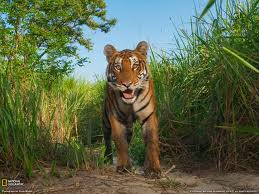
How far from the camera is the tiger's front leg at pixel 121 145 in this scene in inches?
160

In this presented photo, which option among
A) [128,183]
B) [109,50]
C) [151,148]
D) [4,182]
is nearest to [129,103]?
[151,148]

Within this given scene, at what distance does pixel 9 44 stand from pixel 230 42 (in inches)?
427

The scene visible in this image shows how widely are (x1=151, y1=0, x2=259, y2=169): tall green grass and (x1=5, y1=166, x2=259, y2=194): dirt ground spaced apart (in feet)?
1.00

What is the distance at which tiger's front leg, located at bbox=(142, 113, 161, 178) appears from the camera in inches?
155

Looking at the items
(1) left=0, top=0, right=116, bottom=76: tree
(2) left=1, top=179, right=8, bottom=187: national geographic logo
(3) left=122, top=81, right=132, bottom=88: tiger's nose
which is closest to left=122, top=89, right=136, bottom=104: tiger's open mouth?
(3) left=122, top=81, right=132, bottom=88: tiger's nose

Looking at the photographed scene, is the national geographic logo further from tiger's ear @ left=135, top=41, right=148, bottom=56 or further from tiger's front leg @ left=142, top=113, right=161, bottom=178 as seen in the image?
tiger's ear @ left=135, top=41, right=148, bottom=56

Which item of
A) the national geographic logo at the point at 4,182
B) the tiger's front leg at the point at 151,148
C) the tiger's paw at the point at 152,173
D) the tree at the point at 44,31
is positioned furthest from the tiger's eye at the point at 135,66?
the tree at the point at 44,31

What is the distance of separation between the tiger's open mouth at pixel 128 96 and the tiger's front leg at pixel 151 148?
34 cm

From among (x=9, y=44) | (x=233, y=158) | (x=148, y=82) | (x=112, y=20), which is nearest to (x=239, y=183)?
(x=233, y=158)

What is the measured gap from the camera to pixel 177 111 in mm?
5043

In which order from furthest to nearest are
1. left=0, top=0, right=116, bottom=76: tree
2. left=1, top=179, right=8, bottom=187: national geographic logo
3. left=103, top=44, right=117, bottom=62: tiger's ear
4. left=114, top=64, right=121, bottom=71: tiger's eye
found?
left=0, top=0, right=116, bottom=76: tree
left=103, top=44, right=117, bottom=62: tiger's ear
left=114, top=64, right=121, bottom=71: tiger's eye
left=1, top=179, right=8, bottom=187: national geographic logo

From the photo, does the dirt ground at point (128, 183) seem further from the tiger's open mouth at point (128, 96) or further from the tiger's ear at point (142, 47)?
the tiger's ear at point (142, 47)

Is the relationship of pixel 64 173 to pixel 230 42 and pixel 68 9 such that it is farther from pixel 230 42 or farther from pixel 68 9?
pixel 68 9

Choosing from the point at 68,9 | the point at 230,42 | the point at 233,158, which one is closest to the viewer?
the point at 233,158
